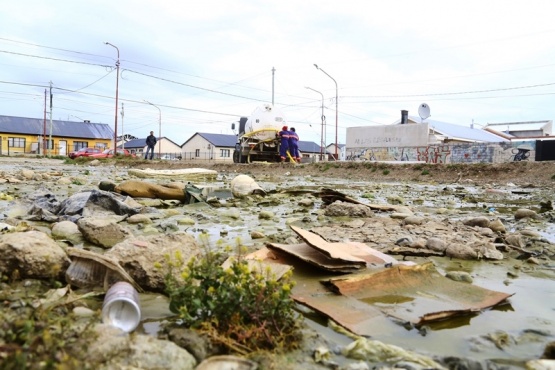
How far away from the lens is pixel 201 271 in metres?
2.06

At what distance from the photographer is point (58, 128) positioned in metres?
66.6

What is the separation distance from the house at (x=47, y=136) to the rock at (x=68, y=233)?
61071 mm

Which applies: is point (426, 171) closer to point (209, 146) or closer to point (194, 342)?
point (194, 342)

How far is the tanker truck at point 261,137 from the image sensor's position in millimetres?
25094

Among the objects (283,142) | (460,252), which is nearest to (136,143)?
(283,142)

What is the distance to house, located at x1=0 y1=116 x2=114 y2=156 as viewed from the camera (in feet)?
203

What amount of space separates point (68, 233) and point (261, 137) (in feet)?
70.2

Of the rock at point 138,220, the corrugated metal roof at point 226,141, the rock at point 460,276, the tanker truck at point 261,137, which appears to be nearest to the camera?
the rock at point 460,276

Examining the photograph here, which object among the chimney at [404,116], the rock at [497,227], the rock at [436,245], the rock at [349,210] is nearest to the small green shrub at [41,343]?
the rock at [436,245]

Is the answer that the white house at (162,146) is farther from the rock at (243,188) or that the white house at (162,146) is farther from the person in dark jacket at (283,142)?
Result: the rock at (243,188)

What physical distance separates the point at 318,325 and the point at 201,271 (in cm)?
71

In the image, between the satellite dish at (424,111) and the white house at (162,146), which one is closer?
the satellite dish at (424,111)

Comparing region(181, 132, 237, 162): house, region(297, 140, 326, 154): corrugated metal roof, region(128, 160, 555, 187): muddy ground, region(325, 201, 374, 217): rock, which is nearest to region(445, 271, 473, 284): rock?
region(325, 201, 374, 217): rock

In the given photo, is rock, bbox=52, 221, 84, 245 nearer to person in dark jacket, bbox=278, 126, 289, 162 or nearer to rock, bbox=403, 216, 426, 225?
rock, bbox=403, 216, 426, 225
